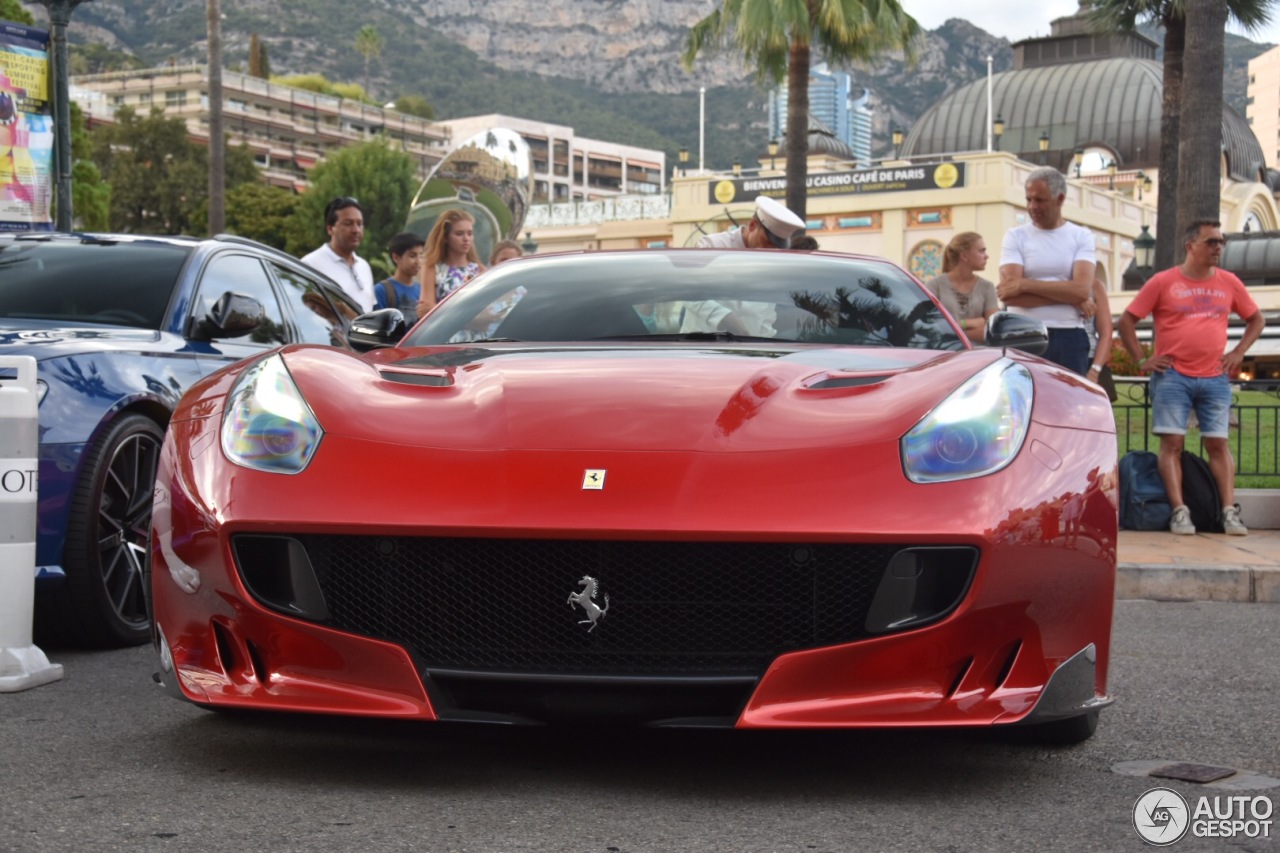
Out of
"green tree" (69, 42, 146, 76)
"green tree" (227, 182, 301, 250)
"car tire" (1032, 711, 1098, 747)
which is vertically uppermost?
"green tree" (69, 42, 146, 76)

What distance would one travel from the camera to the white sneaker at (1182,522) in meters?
9.17

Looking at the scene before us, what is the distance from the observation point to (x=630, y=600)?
3225mm

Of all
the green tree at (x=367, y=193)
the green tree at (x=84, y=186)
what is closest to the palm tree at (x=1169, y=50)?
the green tree at (x=84, y=186)

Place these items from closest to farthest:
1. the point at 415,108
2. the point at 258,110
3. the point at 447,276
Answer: the point at 447,276, the point at 258,110, the point at 415,108

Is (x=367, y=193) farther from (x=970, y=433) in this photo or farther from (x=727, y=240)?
(x=970, y=433)

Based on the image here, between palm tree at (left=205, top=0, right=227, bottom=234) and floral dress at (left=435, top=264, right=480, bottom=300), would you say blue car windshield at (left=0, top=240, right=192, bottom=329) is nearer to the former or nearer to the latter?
floral dress at (left=435, top=264, right=480, bottom=300)

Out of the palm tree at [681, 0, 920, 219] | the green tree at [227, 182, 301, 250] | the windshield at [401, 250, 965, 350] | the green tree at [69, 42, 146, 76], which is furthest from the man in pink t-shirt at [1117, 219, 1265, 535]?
the green tree at [69, 42, 146, 76]

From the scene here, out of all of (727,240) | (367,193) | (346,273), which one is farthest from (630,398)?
(367,193)

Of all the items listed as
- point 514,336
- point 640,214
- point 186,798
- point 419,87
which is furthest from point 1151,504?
point 419,87

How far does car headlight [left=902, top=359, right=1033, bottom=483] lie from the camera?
330 centimetres

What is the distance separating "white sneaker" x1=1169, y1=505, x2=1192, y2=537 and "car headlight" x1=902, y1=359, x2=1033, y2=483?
19.6 feet

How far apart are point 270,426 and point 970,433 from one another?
1.50 meters

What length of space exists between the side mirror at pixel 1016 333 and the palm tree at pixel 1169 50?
63.1 ft

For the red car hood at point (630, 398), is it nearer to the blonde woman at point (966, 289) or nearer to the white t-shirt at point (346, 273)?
the blonde woman at point (966, 289)
